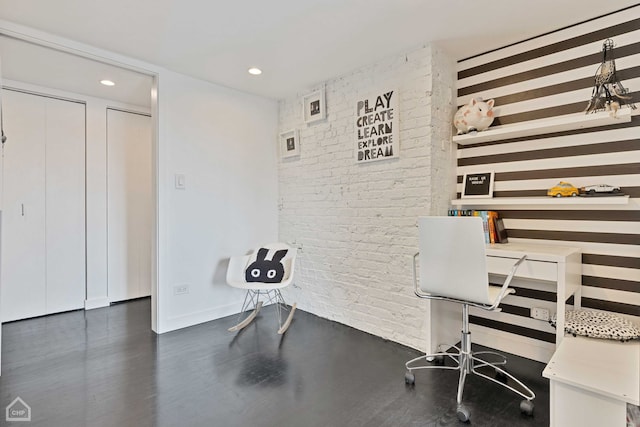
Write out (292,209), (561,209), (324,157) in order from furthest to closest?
(292,209), (324,157), (561,209)

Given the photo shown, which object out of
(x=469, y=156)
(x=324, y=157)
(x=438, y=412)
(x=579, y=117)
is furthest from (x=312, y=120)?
(x=438, y=412)

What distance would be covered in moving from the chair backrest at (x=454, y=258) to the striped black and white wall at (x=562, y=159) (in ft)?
2.66

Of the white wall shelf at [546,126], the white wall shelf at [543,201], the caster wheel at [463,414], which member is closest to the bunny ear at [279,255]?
the white wall shelf at [543,201]

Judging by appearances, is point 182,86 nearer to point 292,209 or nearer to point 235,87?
point 235,87

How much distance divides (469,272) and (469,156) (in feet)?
3.99

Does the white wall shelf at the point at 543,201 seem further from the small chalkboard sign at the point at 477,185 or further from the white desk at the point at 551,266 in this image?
the white desk at the point at 551,266

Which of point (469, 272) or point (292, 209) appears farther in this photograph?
point (292, 209)

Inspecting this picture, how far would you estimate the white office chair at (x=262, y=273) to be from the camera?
9.82 ft

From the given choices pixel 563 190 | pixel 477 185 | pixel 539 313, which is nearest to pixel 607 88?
pixel 563 190

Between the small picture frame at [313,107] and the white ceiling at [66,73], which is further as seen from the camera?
the small picture frame at [313,107]

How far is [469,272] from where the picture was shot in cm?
190

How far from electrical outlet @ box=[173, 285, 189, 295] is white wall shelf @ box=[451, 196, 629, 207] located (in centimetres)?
249

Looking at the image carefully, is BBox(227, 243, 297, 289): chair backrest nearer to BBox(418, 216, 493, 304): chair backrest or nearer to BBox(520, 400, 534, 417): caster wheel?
BBox(418, 216, 493, 304): chair backrest

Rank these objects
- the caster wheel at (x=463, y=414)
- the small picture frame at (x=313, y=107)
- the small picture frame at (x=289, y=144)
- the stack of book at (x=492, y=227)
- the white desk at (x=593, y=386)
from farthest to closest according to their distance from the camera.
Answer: the small picture frame at (x=289, y=144) < the small picture frame at (x=313, y=107) < the stack of book at (x=492, y=227) < the caster wheel at (x=463, y=414) < the white desk at (x=593, y=386)
